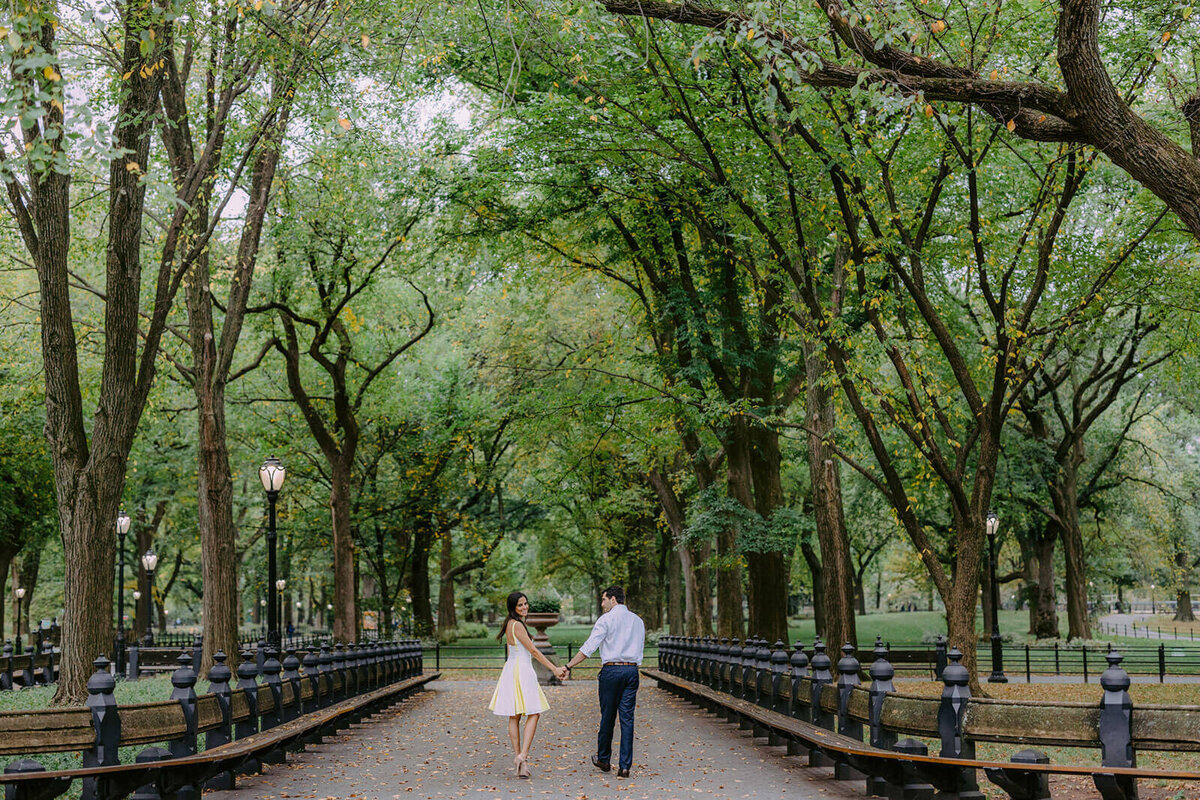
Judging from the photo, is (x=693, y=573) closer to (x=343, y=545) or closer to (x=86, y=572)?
(x=343, y=545)

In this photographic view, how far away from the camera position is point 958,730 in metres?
7.41

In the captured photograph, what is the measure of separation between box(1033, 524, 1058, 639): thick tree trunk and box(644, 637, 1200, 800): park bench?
30.2 m

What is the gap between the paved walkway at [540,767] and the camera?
8992 mm

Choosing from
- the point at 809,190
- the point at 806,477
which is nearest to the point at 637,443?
the point at 806,477

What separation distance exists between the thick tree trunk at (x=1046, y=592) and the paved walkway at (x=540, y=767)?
85.8ft

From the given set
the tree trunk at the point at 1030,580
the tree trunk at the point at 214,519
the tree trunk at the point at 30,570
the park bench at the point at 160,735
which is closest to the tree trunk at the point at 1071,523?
the tree trunk at the point at 1030,580

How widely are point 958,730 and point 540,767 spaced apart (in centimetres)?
467

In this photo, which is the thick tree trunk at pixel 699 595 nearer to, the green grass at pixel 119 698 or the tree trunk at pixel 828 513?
the tree trunk at pixel 828 513

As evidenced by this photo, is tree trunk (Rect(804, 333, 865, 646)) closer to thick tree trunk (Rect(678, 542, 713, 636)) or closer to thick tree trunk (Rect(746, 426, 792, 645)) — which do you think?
thick tree trunk (Rect(746, 426, 792, 645))

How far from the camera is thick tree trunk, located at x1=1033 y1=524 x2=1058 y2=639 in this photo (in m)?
37.9

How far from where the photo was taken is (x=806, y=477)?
126 ft

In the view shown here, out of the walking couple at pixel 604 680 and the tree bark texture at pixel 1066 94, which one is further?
the walking couple at pixel 604 680

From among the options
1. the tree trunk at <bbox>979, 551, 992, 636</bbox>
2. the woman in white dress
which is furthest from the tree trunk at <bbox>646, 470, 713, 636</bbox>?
the woman in white dress

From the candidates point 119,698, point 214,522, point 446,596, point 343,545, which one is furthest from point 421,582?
point 119,698
